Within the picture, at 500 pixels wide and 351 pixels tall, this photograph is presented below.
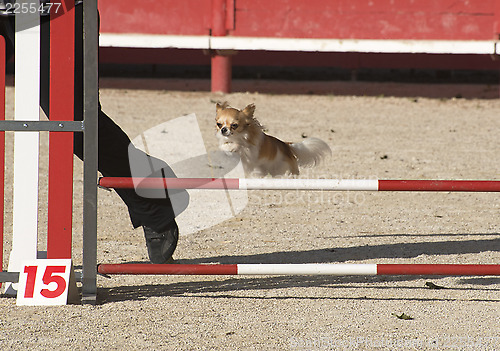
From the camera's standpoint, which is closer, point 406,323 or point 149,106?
point 406,323

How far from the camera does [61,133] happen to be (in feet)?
10.7

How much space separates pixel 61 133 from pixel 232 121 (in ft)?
8.28

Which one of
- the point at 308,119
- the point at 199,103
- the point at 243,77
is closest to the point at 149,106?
the point at 199,103

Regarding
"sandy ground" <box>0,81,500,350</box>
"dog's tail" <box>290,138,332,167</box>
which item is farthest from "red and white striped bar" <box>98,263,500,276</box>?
"dog's tail" <box>290,138,332,167</box>

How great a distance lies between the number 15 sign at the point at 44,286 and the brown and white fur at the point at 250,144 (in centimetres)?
257

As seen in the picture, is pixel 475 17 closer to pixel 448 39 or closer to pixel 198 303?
pixel 448 39

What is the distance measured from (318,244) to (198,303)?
127 cm

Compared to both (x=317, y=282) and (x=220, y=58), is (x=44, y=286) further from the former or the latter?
(x=220, y=58)

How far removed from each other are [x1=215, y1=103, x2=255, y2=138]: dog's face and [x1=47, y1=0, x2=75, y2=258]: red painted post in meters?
2.48

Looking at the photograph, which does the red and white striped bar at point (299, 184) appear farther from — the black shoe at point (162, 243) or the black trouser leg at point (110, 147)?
the black shoe at point (162, 243)

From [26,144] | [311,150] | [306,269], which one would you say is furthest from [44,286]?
[311,150]

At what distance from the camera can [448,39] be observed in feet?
38.9

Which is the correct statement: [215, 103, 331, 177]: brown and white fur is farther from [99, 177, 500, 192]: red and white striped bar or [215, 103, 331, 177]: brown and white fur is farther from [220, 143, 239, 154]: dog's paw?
[99, 177, 500, 192]: red and white striped bar

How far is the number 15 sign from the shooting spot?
325 cm
